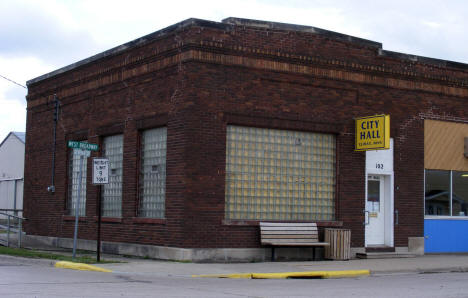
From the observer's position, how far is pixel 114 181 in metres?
20.7

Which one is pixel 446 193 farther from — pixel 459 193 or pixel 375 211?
pixel 375 211

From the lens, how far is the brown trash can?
1859 centimetres

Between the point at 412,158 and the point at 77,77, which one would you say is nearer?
the point at 412,158

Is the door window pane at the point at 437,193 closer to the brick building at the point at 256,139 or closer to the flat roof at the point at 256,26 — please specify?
the brick building at the point at 256,139

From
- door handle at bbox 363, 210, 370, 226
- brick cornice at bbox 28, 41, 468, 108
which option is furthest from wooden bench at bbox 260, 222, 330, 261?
brick cornice at bbox 28, 41, 468, 108

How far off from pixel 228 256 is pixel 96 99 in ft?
24.4

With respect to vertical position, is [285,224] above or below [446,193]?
below

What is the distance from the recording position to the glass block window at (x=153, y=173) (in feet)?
61.0

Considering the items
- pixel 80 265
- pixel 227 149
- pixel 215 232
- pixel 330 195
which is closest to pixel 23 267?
pixel 80 265

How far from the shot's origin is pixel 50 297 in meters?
10.4

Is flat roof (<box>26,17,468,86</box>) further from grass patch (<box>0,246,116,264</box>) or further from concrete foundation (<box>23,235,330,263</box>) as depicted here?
grass patch (<box>0,246,116,264</box>)

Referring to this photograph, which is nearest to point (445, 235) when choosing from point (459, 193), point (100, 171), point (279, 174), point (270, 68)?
point (459, 193)

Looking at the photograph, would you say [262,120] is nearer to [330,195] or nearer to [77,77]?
[330,195]

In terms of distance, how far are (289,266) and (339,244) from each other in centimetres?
258
